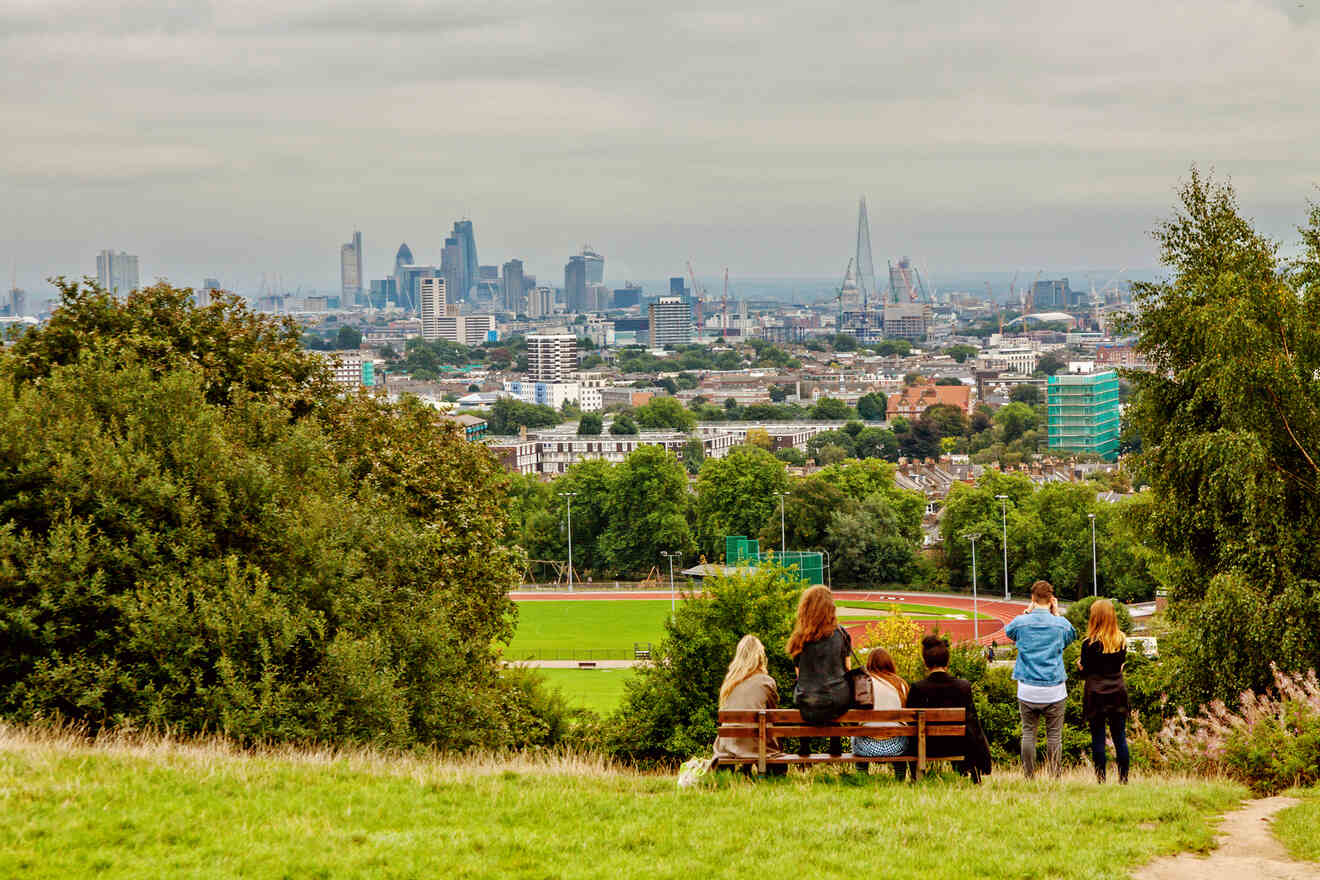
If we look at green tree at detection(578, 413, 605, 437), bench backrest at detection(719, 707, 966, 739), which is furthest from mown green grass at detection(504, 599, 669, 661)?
green tree at detection(578, 413, 605, 437)

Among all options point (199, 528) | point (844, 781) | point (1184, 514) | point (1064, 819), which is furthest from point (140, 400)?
point (1184, 514)

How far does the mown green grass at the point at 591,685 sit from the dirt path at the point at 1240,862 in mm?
28463

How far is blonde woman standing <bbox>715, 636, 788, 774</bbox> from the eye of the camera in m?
10.7

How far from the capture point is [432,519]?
23.1 m

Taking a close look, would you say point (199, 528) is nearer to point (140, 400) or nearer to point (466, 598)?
point (140, 400)

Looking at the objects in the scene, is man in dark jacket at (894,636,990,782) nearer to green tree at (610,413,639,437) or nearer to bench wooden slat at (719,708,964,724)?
bench wooden slat at (719,708,964,724)

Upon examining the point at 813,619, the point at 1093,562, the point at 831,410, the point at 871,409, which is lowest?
the point at 1093,562

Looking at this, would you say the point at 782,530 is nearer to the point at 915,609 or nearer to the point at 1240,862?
the point at 915,609

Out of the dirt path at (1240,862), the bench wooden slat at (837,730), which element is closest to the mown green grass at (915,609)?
the bench wooden slat at (837,730)

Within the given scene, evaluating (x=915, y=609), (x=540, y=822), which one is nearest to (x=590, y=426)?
(x=915, y=609)

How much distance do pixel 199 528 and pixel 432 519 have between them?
8311 mm

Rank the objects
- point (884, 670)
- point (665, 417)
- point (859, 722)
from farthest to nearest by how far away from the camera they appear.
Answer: point (665, 417)
point (884, 670)
point (859, 722)

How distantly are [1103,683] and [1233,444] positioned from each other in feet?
30.8

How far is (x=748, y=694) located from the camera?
10.7 meters
